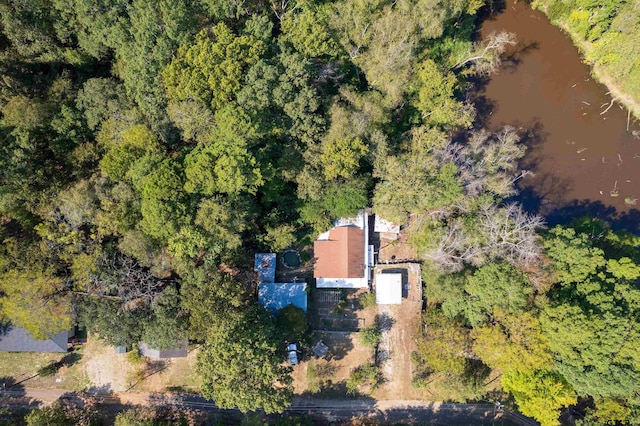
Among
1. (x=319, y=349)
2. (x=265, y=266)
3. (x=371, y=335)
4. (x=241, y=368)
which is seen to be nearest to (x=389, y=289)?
(x=371, y=335)

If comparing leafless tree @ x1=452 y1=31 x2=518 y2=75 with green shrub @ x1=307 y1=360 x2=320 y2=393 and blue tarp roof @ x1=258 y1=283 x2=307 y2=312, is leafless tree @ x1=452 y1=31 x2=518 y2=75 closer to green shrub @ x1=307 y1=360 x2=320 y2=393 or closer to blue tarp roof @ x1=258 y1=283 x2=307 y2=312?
blue tarp roof @ x1=258 y1=283 x2=307 y2=312

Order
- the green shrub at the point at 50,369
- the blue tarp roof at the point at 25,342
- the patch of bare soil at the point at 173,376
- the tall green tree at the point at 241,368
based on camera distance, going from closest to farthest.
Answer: the tall green tree at the point at 241,368 < the blue tarp roof at the point at 25,342 < the green shrub at the point at 50,369 < the patch of bare soil at the point at 173,376

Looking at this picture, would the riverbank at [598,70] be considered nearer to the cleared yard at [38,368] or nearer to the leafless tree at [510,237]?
the leafless tree at [510,237]

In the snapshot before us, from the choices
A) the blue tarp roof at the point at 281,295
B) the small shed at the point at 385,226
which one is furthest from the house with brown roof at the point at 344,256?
the blue tarp roof at the point at 281,295

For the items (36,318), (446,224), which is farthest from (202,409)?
(446,224)

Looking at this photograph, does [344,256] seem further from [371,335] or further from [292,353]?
[292,353]

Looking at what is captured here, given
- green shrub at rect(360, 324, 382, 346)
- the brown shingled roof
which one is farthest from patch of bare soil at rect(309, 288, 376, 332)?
the brown shingled roof

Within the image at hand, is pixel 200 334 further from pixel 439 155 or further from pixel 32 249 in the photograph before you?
pixel 439 155
